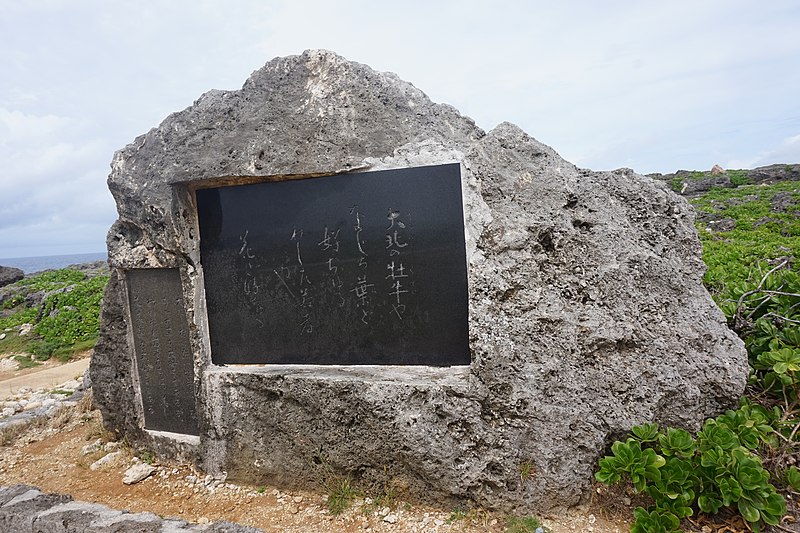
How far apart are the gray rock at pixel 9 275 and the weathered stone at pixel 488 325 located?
754 inches

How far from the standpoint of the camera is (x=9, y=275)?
18.5m

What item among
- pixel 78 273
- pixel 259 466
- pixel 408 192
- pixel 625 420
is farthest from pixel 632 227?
pixel 78 273

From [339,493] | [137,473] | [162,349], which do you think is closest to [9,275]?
[162,349]

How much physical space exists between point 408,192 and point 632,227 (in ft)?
5.22

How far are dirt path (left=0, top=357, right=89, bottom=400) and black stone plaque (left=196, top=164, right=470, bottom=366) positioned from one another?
223 inches

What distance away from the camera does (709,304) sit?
3211 mm

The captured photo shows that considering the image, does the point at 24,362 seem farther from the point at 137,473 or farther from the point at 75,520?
the point at 75,520

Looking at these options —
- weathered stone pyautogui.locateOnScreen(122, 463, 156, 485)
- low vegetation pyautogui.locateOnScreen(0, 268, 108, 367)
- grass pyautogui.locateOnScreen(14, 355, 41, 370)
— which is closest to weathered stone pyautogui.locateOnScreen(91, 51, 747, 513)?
weathered stone pyautogui.locateOnScreen(122, 463, 156, 485)

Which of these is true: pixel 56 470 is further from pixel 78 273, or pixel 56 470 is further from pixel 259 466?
pixel 78 273

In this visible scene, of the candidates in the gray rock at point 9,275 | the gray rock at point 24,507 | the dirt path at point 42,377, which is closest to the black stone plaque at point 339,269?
the gray rock at point 24,507

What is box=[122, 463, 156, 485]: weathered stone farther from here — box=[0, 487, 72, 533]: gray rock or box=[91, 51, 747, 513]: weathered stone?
box=[91, 51, 747, 513]: weathered stone

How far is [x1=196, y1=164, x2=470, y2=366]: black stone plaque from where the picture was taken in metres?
3.42

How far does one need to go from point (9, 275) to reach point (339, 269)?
68.5 ft

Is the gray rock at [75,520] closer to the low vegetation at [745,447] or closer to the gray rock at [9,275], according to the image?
the low vegetation at [745,447]
